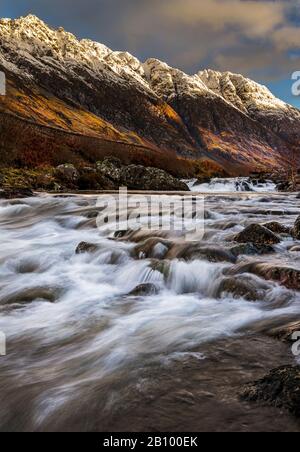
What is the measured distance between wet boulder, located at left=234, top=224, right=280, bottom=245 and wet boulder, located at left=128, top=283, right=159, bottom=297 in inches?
112

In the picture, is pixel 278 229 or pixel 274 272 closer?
pixel 274 272

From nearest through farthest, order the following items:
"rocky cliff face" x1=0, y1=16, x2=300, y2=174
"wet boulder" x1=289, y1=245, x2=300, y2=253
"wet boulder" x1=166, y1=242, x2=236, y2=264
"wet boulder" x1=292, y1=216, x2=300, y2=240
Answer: "wet boulder" x1=166, y1=242, x2=236, y2=264, "wet boulder" x1=289, y1=245, x2=300, y2=253, "wet boulder" x1=292, y1=216, x2=300, y2=240, "rocky cliff face" x1=0, y1=16, x2=300, y2=174

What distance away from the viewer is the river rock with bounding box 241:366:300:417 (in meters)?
3.50

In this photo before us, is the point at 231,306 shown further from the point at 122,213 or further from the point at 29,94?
the point at 29,94

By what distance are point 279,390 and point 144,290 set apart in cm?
389

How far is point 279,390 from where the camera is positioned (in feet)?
12.0

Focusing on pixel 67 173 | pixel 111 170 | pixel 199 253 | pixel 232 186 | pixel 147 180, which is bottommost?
pixel 199 253

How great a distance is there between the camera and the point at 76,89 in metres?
153

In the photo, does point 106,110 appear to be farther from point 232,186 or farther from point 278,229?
point 278,229

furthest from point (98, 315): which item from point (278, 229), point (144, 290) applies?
point (278, 229)

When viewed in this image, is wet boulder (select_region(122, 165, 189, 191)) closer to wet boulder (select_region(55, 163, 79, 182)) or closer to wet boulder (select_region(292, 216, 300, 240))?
wet boulder (select_region(55, 163, 79, 182))

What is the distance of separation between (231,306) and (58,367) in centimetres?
273

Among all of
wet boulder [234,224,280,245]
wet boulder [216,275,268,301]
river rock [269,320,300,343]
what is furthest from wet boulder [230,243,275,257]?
river rock [269,320,300,343]
